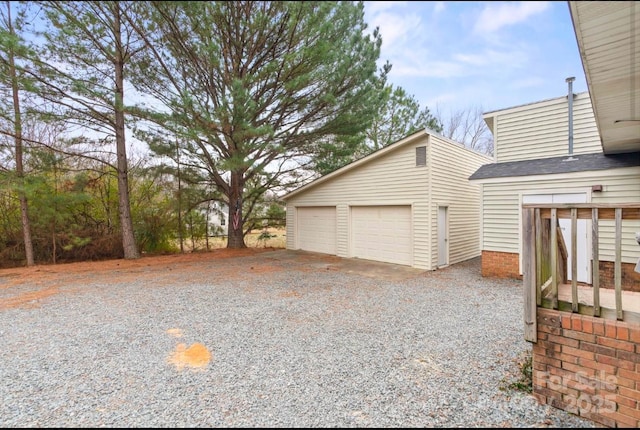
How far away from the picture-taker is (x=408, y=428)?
→ 2.10 m

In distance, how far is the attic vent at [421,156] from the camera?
8.12 meters

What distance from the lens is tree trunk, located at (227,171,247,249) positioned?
38.2ft

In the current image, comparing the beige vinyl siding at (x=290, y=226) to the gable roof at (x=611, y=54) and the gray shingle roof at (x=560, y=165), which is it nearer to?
the gray shingle roof at (x=560, y=165)

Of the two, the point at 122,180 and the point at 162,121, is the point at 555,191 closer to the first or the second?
the point at 162,121

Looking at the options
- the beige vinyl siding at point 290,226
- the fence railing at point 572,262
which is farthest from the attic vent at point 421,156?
the fence railing at point 572,262

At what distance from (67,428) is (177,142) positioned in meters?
9.22

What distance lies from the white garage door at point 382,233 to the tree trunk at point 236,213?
4.63 metres

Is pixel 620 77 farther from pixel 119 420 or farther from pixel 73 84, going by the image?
pixel 73 84

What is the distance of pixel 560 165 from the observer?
21.2 ft

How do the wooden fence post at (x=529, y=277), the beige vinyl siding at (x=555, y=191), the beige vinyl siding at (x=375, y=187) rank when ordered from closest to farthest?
the wooden fence post at (x=529, y=277) < the beige vinyl siding at (x=555, y=191) < the beige vinyl siding at (x=375, y=187)

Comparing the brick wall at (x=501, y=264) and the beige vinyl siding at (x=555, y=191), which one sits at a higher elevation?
the beige vinyl siding at (x=555, y=191)

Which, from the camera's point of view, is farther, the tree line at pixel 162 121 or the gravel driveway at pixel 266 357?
the tree line at pixel 162 121

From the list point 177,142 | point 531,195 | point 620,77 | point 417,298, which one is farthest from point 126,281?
point 531,195

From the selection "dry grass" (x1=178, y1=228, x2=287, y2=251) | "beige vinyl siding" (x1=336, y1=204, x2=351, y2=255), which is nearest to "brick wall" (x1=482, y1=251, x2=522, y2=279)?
"beige vinyl siding" (x1=336, y1=204, x2=351, y2=255)
